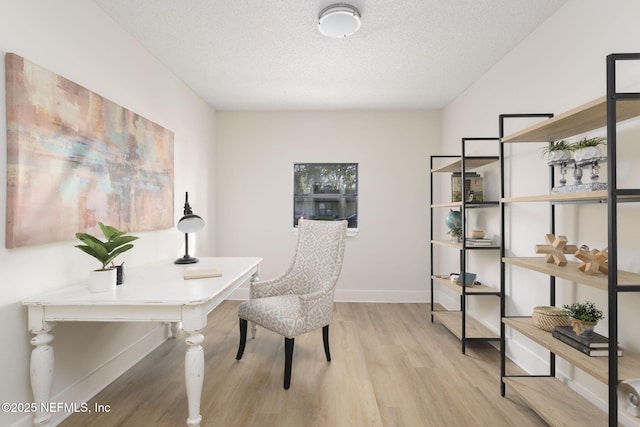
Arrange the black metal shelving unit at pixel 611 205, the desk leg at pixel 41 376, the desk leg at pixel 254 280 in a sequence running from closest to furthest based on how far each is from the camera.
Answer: the black metal shelving unit at pixel 611 205, the desk leg at pixel 41 376, the desk leg at pixel 254 280

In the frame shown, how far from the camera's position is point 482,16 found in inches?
84.4

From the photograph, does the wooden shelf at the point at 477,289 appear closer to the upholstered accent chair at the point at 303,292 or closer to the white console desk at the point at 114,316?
the upholstered accent chair at the point at 303,292

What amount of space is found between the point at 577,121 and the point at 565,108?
1.75 ft

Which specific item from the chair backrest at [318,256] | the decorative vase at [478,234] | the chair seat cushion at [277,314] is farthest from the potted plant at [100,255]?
the decorative vase at [478,234]

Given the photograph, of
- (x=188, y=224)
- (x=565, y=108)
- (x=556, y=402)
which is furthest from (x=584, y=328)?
(x=188, y=224)

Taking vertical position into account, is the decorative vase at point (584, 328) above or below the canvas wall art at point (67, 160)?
below

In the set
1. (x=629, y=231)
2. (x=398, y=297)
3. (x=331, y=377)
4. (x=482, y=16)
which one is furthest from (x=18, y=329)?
(x=398, y=297)

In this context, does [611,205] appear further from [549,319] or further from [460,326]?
[460,326]

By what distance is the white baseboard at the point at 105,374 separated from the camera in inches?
68.2

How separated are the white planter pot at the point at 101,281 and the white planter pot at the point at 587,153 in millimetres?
2450

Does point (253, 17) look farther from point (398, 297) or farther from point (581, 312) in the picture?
point (398, 297)

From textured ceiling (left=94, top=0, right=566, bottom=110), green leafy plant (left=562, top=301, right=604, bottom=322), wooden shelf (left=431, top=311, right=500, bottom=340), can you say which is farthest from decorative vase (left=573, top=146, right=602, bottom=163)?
wooden shelf (left=431, top=311, right=500, bottom=340)

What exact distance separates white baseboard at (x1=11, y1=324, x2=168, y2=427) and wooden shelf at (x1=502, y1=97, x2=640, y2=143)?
294 centimetres

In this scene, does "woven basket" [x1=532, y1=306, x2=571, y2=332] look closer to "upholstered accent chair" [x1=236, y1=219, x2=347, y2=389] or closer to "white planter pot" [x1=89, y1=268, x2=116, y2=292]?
"upholstered accent chair" [x1=236, y1=219, x2=347, y2=389]
